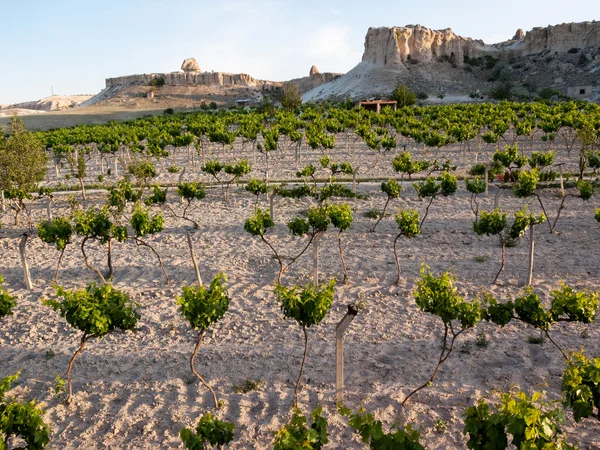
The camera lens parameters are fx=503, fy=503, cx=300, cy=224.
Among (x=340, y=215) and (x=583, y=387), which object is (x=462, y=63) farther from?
(x=583, y=387)

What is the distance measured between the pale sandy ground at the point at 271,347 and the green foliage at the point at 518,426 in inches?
25.6

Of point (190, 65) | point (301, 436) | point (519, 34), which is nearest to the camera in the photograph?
point (301, 436)

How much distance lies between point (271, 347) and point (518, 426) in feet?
19.5

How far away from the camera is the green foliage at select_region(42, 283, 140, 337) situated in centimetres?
773


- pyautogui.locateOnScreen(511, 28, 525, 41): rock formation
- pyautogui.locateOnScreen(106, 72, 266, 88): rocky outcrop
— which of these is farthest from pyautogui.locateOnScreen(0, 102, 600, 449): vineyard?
pyautogui.locateOnScreen(511, 28, 525, 41): rock formation

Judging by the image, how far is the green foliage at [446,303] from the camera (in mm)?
7645

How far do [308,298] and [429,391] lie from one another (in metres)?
2.77

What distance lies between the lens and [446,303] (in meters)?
7.80

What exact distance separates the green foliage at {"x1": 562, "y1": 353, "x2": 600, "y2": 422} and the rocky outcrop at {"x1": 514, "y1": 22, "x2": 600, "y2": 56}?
11814 cm

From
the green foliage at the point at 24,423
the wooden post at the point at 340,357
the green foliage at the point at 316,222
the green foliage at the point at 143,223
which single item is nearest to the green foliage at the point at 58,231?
the green foliage at the point at 143,223

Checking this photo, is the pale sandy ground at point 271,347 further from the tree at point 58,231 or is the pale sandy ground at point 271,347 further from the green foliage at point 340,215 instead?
the green foliage at point 340,215

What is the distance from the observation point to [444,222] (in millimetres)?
18703

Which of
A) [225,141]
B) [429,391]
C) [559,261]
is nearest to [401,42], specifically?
[225,141]

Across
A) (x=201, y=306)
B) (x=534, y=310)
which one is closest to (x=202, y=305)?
(x=201, y=306)
